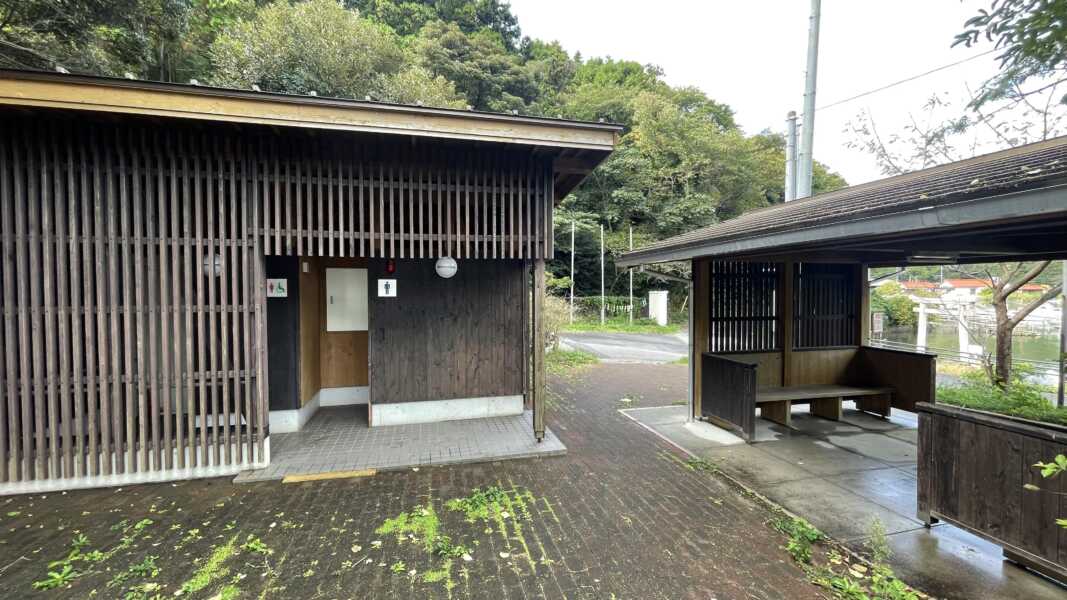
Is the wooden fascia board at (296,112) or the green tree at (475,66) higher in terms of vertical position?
the green tree at (475,66)

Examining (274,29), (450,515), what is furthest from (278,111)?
(274,29)

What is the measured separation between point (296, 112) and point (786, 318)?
6.19 metres

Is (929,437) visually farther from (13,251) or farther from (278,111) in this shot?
(13,251)

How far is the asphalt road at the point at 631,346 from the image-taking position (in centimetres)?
1178

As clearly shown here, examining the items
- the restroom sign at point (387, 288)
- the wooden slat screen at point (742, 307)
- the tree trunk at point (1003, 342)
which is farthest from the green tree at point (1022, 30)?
the tree trunk at point (1003, 342)

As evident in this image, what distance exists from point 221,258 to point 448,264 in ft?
7.12

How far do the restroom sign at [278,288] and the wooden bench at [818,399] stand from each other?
5.68 m

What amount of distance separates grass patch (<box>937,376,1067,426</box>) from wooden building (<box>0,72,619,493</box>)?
19.9ft

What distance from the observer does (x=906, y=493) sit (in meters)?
3.48

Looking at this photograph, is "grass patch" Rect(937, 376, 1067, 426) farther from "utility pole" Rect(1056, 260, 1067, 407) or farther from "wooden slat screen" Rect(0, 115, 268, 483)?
"wooden slat screen" Rect(0, 115, 268, 483)

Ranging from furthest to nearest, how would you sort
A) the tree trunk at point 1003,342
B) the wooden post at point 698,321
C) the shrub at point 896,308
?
1. the shrub at point 896,308
2. the tree trunk at point 1003,342
3. the wooden post at point 698,321

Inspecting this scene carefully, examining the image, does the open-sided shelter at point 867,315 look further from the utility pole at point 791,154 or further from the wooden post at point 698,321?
the utility pole at point 791,154

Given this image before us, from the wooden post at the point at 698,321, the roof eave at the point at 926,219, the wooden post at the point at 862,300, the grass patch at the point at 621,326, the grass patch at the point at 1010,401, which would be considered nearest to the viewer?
the roof eave at the point at 926,219

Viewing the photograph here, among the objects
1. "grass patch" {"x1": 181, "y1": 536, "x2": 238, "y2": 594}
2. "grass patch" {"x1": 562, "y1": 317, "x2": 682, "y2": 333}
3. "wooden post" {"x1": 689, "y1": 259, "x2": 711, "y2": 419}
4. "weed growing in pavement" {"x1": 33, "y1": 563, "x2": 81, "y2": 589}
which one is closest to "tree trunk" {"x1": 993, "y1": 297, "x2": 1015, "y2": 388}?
"wooden post" {"x1": 689, "y1": 259, "x2": 711, "y2": 419}
